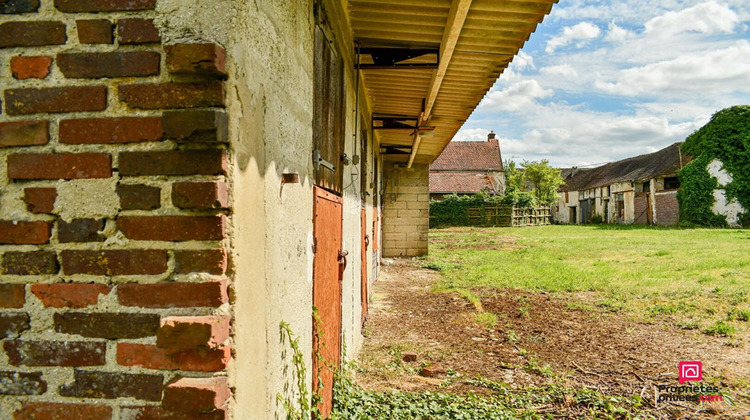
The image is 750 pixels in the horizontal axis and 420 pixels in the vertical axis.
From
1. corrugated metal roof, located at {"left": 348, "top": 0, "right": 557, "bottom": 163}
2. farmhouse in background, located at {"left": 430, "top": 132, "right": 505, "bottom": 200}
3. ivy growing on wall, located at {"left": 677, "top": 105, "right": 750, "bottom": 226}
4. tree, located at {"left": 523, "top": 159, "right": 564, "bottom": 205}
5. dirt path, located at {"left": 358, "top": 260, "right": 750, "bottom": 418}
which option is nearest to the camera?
corrugated metal roof, located at {"left": 348, "top": 0, "right": 557, "bottom": 163}

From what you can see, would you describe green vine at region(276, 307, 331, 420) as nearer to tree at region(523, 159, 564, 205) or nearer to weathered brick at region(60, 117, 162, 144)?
weathered brick at region(60, 117, 162, 144)

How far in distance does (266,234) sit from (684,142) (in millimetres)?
33478

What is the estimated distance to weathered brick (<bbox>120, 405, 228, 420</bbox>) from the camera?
1.30m

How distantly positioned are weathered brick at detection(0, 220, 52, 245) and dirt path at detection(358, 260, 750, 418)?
365cm

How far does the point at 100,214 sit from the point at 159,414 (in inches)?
24.0

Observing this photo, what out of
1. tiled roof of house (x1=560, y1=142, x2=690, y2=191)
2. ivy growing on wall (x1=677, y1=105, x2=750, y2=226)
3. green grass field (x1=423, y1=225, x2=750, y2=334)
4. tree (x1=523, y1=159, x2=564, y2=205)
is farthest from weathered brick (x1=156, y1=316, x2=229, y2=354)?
tree (x1=523, y1=159, x2=564, y2=205)

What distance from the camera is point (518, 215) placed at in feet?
108

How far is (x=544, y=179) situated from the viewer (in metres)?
42.9

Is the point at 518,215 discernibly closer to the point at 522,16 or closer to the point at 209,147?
the point at 522,16

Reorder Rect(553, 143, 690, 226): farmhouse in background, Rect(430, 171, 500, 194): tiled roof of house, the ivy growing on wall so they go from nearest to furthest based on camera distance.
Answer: the ivy growing on wall < Rect(553, 143, 690, 226): farmhouse in background < Rect(430, 171, 500, 194): tiled roof of house

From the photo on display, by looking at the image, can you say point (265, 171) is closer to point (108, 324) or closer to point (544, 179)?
point (108, 324)

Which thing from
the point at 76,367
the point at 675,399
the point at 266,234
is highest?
the point at 266,234

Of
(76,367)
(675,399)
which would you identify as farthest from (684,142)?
(76,367)

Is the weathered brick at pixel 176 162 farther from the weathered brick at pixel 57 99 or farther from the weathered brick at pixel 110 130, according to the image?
the weathered brick at pixel 57 99
